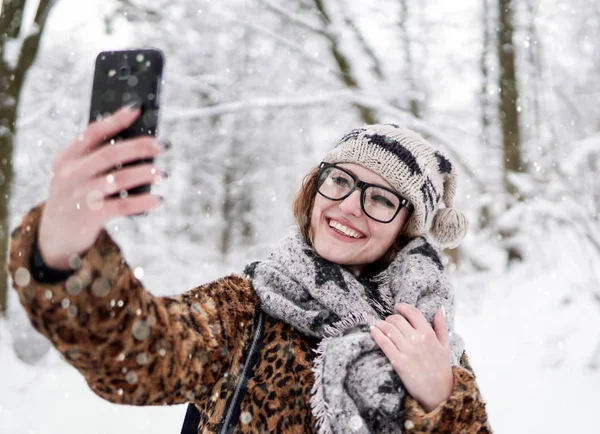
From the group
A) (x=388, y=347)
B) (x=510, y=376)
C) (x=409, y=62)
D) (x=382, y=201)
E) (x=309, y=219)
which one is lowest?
(x=510, y=376)

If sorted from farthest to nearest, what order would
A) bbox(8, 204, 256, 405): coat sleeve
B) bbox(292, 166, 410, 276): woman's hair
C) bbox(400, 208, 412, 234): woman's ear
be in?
1. bbox(292, 166, 410, 276): woman's hair
2. bbox(400, 208, 412, 234): woman's ear
3. bbox(8, 204, 256, 405): coat sleeve

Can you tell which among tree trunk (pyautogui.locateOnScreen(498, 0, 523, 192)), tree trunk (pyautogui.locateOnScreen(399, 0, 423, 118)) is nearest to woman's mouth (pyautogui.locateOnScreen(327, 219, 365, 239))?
tree trunk (pyautogui.locateOnScreen(498, 0, 523, 192))

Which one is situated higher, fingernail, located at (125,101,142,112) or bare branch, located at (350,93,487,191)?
fingernail, located at (125,101,142,112)

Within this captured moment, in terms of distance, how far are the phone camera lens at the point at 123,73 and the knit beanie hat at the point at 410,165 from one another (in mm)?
968

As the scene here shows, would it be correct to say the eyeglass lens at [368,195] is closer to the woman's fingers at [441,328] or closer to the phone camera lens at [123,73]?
the woman's fingers at [441,328]

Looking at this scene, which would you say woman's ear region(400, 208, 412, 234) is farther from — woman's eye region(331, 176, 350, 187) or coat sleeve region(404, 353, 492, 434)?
coat sleeve region(404, 353, 492, 434)

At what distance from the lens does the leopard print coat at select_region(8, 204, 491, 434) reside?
1025 millimetres

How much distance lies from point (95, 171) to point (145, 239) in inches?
363

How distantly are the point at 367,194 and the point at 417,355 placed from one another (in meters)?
0.60

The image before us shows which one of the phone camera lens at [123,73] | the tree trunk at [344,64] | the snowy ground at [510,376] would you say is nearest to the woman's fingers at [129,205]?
the phone camera lens at [123,73]

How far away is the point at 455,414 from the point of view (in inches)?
55.2

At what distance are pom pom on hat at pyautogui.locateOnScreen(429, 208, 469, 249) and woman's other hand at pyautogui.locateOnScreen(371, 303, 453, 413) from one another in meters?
0.62

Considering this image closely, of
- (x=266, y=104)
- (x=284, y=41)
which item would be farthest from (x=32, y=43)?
(x=284, y=41)

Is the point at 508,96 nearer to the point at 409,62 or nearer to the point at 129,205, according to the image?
the point at 409,62
